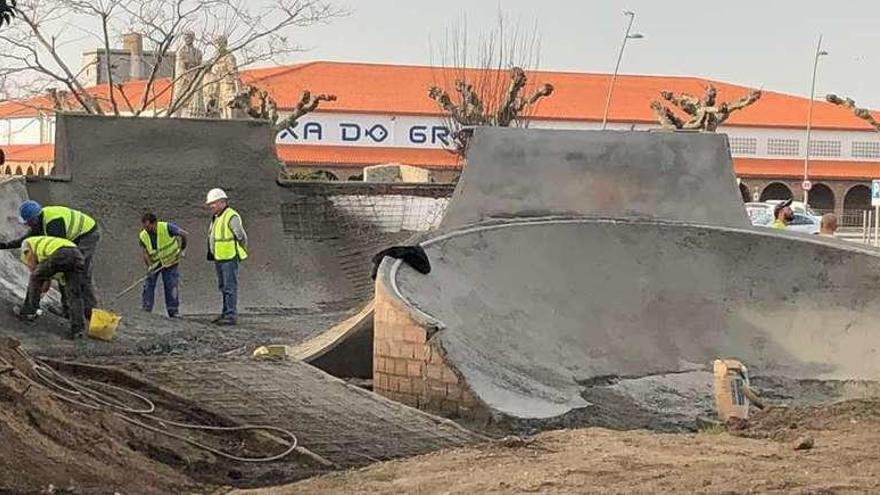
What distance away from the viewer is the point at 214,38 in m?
33.8

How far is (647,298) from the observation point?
1277 cm

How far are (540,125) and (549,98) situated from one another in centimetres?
495

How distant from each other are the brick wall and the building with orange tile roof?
155ft

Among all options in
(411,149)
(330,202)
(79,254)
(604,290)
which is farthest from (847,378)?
(411,149)

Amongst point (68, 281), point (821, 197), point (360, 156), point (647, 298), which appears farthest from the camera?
point (821, 197)

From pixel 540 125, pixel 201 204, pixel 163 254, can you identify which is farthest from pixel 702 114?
pixel 540 125

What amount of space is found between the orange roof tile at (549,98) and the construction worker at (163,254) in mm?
46102

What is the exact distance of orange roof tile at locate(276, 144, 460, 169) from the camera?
59.2m

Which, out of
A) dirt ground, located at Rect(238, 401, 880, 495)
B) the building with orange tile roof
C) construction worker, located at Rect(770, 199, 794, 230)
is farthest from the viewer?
the building with orange tile roof

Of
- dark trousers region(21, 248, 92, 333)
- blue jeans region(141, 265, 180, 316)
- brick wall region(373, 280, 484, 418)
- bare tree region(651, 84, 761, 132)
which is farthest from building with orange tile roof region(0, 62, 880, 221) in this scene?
brick wall region(373, 280, 484, 418)

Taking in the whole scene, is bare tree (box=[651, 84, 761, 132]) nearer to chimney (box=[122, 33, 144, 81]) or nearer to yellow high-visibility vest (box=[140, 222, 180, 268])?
yellow high-visibility vest (box=[140, 222, 180, 268])

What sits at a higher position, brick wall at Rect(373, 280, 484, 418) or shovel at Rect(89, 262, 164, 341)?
brick wall at Rect(373, 280, 484, 418)

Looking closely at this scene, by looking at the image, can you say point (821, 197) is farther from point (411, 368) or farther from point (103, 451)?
point (103, 451)

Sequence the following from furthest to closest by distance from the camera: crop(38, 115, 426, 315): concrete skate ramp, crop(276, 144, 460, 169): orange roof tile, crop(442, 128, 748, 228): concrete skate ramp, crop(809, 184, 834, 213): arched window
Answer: crop(809, 184, 834, 213): arched window
crop(276, 144, 460, 169): orange roof tile
crop(38, 115, 426, 315): concrete skate ramp
crop(442, 128, 748, 228): concrete skate ramp
